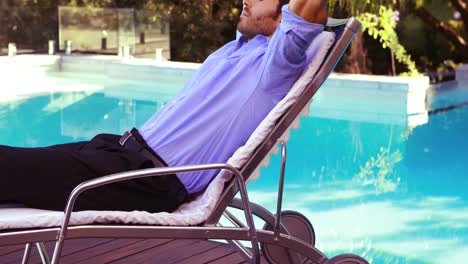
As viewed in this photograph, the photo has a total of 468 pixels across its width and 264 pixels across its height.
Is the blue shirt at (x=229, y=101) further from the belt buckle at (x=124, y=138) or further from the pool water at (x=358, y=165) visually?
the pool water at (x=358, y=165)

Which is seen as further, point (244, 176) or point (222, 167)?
point (244, 176)

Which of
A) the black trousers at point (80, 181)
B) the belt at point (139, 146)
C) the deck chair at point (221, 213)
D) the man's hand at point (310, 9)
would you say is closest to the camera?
the deck chair at point (221, 213)

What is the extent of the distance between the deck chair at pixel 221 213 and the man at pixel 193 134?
0.27 feet

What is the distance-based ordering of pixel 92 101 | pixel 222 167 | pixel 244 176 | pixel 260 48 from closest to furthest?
pixel 222 167
pixel 244 176
pixel 260 48
pixel 92 101

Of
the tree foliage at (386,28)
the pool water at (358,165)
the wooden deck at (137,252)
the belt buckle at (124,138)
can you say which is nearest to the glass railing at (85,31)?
the pool water at (358,165)

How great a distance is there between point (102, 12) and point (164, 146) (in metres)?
10.6

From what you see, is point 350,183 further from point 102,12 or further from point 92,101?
point 102,12

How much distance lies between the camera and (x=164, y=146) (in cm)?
311

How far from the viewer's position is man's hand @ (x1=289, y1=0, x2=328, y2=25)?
9.38 ft

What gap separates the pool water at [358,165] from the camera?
4.98 m

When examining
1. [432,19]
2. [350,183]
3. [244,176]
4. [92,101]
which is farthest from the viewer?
[432,19]

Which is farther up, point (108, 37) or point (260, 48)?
point (260, 48)

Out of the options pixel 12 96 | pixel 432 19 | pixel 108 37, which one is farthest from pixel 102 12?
pixel 432 19

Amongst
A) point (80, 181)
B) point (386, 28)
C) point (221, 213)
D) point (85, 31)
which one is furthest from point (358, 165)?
point (85, 31)
